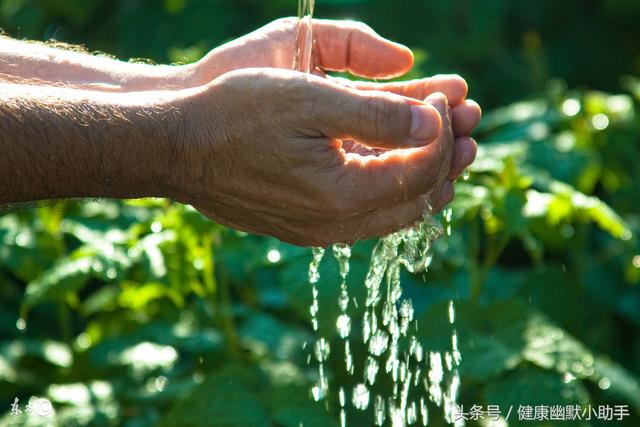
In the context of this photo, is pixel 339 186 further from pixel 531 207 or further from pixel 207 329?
pixel 207 329

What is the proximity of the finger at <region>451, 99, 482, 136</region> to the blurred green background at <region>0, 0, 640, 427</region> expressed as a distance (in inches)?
12.8

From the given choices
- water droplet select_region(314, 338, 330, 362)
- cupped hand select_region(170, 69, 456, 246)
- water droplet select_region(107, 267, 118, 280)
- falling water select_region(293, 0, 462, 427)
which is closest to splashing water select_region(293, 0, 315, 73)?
falling water select_region(293, 0, 462, 427)

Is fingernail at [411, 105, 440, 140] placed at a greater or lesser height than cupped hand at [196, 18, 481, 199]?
lesser

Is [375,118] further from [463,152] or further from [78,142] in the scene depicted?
[78,142]

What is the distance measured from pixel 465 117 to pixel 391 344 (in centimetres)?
73

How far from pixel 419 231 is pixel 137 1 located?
10.2 ft

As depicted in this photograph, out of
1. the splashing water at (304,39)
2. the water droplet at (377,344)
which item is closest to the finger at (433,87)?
the splashing water at (304,39)

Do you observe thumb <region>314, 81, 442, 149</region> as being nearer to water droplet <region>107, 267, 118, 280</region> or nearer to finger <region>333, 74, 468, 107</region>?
finger <region>333, 74, 468, 107</region>

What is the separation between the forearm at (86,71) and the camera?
7.84 feet

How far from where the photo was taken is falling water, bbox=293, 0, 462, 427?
89.8 inches

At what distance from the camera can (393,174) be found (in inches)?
76.0

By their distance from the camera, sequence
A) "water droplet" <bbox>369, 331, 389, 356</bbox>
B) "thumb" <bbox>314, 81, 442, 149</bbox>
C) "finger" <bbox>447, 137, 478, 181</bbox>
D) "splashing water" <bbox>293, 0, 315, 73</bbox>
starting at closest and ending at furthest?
"thumb" <bbox>314, 81, 442, 149</bbox>, "finger" <bbox>447, 137, 478, 181</bbox>, "splashing water" <bbox>293, 0, 315, 73</bbox>, "water droplet" <bbox>369, 331, 389, 356</bbox>

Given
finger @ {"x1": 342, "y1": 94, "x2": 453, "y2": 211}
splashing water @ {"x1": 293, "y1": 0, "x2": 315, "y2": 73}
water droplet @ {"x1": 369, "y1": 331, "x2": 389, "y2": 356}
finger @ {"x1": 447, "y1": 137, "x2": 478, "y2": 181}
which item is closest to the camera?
finger @ {"x1": 342, "y1": 94, "x2": 453, "y2": 211}

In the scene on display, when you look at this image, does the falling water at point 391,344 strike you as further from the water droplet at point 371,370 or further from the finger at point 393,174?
the finger at point 393,174
